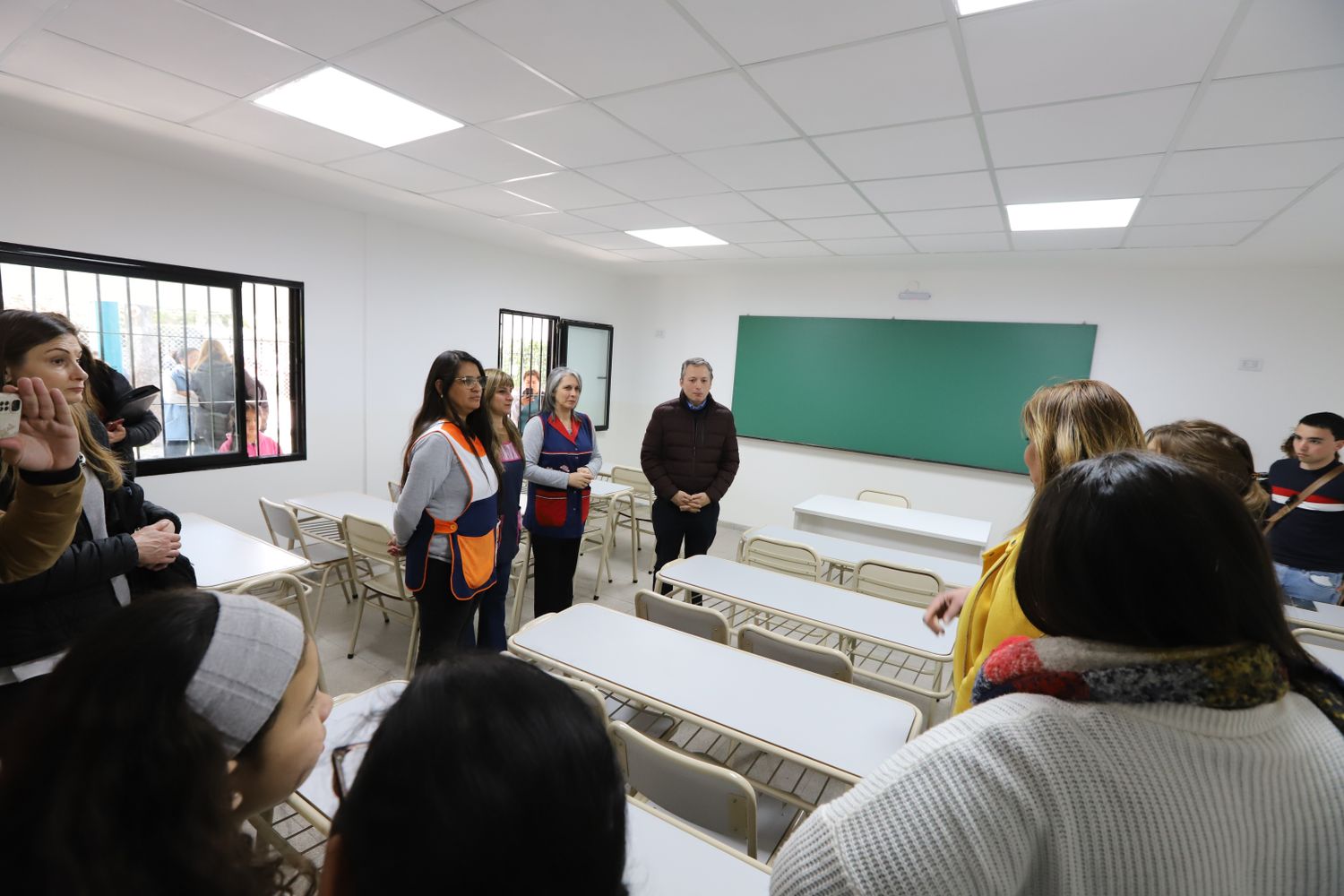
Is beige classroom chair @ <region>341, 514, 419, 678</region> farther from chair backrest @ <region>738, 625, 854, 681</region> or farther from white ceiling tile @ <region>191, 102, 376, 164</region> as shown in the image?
white ceiling tile @ <region>191, 102, 376, 164</region>

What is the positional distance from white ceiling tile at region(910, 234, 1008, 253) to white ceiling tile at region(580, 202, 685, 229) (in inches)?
71.2

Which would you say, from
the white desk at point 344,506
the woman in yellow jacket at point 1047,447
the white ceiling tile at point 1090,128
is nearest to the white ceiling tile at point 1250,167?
the white ceiling tile at point 1090,128

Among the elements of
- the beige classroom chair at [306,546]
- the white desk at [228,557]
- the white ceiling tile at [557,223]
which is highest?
the white ceiling tile at [557,223]

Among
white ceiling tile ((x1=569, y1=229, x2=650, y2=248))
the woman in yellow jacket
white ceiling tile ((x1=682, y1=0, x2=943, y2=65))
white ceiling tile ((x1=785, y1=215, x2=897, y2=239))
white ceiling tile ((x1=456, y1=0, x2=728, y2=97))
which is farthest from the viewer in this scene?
white ceiling tile ((x1=569, y1=229, x2=650, y2=248))

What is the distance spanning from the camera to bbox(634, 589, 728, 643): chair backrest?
2262 mm

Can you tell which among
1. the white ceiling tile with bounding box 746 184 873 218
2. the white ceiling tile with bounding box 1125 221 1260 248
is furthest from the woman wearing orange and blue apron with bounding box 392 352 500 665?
the white ceiling tile with bounding box 1125 221 1260 248

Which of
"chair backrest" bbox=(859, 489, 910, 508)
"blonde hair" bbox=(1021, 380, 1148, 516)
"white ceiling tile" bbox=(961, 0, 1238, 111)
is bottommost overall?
"chair backrest" bbox=(859, 489, 910, 508)

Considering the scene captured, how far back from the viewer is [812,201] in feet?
11.1

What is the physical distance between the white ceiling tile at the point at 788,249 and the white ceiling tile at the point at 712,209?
77 cm

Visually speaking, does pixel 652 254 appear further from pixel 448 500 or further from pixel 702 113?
pixel 448 500

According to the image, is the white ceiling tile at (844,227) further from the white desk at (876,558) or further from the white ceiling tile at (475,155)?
the white desk at (876,558)

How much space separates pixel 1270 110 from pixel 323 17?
3.20 metres

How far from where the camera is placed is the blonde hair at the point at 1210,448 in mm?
1839

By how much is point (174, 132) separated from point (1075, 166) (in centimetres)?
442
